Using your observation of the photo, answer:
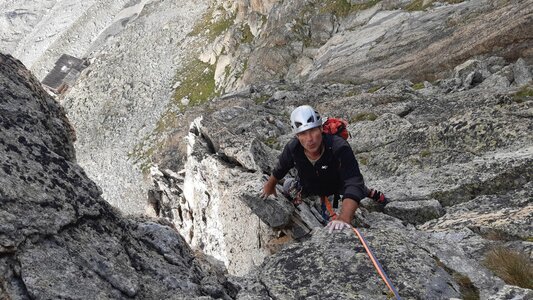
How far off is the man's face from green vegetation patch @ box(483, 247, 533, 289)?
13.1 feet

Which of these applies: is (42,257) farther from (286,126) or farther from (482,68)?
(482,68)

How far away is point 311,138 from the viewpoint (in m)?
8.58

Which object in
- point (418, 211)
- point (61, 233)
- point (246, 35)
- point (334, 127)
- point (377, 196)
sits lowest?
point (418, 211)

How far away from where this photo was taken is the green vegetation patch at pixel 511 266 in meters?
6.86

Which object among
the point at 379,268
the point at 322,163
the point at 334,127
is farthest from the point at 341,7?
the point at 379,268

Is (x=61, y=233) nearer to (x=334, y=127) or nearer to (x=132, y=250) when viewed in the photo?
(x=132, y=250)

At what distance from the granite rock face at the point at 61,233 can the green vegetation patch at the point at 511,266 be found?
4.92 meters

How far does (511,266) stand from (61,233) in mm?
7561

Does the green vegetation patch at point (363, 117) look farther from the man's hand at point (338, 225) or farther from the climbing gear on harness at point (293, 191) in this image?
the man's hand at point (338, 225)

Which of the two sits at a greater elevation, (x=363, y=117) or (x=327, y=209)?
(x=327, y=209)

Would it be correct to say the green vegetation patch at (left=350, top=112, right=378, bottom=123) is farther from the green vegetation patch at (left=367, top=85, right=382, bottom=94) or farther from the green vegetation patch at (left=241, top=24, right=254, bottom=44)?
the green vegetation patch at (left=241, top=24, right=254, bottom=44)

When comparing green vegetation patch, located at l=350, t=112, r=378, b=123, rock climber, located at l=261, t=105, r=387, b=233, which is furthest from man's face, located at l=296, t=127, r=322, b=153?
green vegetation patch, located at l=350, t=112, r=378, b=123

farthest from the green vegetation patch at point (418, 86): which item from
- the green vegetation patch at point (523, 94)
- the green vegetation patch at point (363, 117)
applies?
the green vegetation patch at point (523, 94)

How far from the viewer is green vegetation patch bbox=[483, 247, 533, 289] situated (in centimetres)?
686
